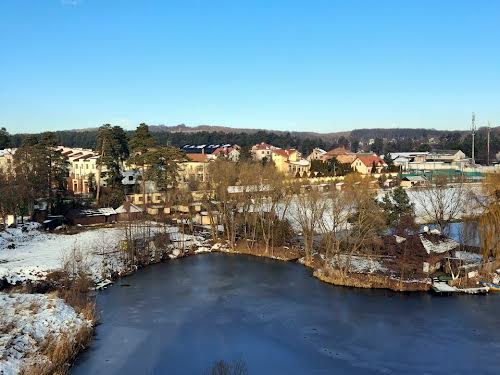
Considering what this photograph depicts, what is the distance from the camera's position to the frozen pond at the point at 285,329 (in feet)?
30.5

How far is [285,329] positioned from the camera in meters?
11.1

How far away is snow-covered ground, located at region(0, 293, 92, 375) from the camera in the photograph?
8.69 meters

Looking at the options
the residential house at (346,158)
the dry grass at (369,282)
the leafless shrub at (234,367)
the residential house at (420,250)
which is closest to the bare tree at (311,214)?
the dry grass at (369,282)

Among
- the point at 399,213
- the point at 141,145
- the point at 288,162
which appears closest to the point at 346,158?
the point at 288,162

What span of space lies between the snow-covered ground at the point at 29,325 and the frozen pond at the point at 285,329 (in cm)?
75

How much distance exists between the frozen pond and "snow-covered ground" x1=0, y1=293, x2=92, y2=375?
29.5 inches

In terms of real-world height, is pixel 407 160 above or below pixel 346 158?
below

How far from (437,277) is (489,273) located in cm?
150

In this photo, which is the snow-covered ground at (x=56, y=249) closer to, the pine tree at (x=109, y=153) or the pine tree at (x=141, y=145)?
the pine tree at (x=141, y=145)

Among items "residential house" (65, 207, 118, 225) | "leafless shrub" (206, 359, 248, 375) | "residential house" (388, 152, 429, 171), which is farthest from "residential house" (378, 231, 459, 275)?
"residential house" (388, 152, 429, 171)

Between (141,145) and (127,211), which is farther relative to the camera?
(141,145)

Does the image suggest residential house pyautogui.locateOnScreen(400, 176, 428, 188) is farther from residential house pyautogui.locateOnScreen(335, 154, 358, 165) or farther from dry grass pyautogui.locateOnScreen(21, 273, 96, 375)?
dry grass pyautogui.locateOnScreen(21, 273, 96, 375)

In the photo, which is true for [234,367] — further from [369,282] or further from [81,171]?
[81,171]

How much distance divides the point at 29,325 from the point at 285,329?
17.6 feet
